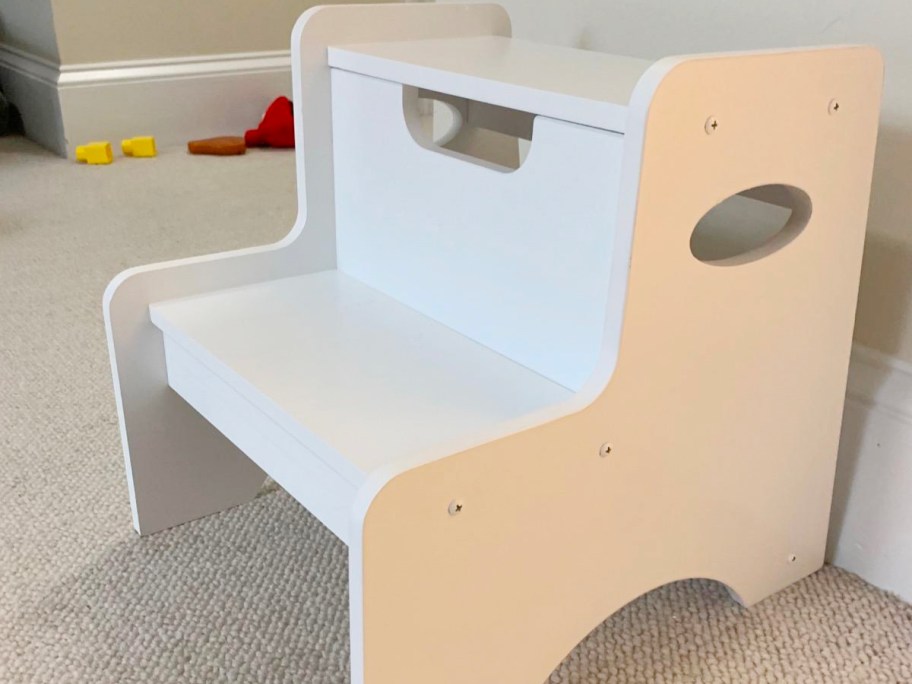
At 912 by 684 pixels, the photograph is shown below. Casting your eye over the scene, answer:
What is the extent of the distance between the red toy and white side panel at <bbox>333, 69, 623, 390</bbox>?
4.50ft

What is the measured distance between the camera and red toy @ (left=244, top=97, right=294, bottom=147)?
217cm

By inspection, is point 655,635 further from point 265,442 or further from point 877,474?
point 265,442

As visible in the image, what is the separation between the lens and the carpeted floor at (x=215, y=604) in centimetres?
71

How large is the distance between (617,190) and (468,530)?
0.24 metres

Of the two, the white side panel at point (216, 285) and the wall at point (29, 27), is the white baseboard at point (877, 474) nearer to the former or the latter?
the white side panel at point (216, 285)

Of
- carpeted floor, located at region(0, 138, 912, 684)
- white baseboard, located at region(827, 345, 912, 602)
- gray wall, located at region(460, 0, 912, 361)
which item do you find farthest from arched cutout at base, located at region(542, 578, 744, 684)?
gray wall, located at region(460, 0, 912, 361)

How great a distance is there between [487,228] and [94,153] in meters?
1.58

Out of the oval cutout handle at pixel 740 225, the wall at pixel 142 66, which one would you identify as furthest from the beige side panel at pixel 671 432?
the wall at pixel 142 66

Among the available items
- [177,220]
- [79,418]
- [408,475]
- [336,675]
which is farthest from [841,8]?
[177,220]

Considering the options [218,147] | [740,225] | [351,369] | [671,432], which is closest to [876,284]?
[740,225]

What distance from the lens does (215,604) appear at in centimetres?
77

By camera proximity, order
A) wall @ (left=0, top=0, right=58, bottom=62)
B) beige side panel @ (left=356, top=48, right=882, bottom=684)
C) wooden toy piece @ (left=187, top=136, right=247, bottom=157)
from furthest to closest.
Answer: wooden toy piece @ (left=187, top=136, right=247, bottom=157) → wall @ (left=0, top=0, right=58, bottom=62) → beige side panel @ (left=356, top=48, right=882, bottom=684)

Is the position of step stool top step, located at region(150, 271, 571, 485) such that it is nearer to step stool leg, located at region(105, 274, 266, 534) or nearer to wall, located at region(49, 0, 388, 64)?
step stool leg, located at region(105, 274, 266, 534)

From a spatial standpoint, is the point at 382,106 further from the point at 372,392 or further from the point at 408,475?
the point at 408,475
